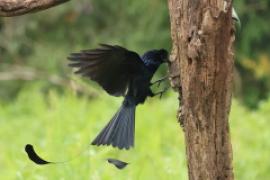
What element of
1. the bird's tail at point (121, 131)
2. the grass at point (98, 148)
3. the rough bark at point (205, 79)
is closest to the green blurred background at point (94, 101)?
the grass at point (98, 148)

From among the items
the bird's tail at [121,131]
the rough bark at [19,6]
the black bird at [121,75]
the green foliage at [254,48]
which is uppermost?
the rough bark at [19,6]

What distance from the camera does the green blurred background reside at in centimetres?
386

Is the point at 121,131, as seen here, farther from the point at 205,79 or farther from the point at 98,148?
the point at 98,148

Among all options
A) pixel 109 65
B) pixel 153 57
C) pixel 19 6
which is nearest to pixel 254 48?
pixel 153 57

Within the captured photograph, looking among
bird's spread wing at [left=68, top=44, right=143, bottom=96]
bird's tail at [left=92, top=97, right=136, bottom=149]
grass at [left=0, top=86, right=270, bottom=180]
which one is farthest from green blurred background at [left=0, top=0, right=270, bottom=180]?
bird's spread wing at [left=68, top=44, right=143, bottom=96]

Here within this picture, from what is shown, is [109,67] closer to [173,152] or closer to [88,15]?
[173,152]

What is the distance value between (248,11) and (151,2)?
1.04 metres

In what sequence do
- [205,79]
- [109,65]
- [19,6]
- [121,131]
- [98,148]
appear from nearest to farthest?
[205,79], [19,6], [109,65], [121,131], [98,148]

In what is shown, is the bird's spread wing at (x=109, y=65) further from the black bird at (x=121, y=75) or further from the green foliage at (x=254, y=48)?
the green foliage at (x=254, y=48)

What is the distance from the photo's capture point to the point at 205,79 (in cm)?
208

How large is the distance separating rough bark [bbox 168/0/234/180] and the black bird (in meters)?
0.14

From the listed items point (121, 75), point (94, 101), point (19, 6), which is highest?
point (19, 6)

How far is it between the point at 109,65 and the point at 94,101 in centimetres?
410

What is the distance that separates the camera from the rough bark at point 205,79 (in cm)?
200
